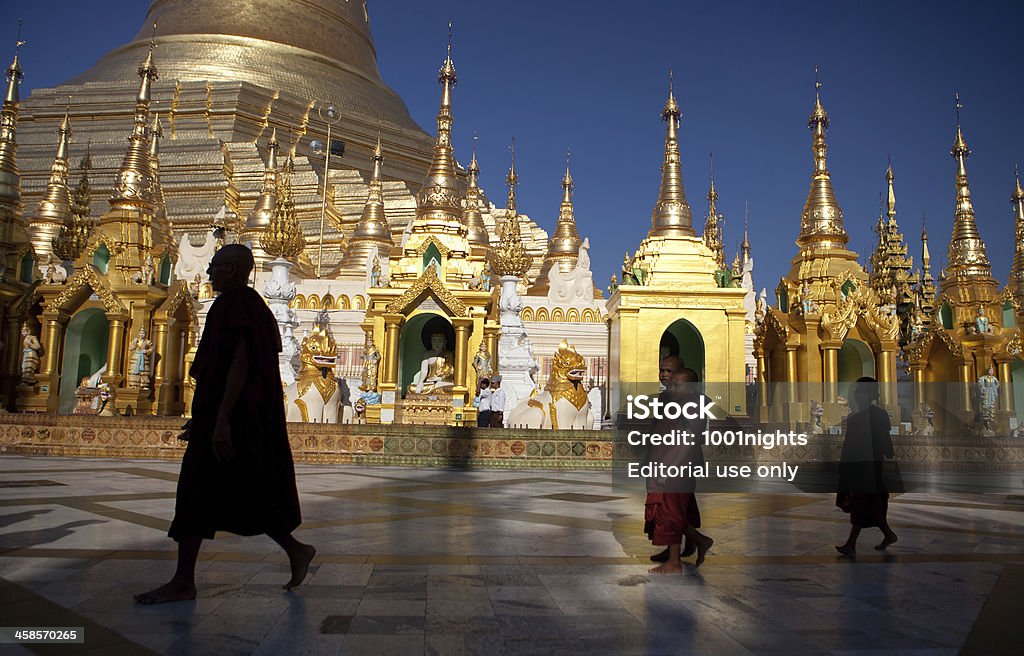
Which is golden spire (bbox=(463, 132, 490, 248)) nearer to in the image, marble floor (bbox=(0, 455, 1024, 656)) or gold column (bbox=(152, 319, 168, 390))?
gold column (bbox=(152, 319, 168, 390))

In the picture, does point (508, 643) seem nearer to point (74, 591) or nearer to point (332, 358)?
point (74, 591)

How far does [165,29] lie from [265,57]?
7.39 meters

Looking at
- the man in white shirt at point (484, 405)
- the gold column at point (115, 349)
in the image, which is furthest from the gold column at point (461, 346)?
the gold column at point (115, 349)

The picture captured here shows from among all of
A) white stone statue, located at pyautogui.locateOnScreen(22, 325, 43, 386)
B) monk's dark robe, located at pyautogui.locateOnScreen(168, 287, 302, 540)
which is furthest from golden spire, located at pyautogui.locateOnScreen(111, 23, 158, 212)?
monk's dark robe, located at pyautogui.locateOnScreen(168, 287, 302, 540)

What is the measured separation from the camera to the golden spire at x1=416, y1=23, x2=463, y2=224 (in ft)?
71.0

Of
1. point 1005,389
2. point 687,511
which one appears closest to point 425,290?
point 687,511

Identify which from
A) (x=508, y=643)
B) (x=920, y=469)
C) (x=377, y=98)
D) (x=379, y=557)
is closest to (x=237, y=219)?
(x=377, y=98)

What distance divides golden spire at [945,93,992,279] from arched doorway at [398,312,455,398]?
15.8 meters

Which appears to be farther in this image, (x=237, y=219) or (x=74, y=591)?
(x=237, y=219)

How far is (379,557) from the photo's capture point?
5.22m

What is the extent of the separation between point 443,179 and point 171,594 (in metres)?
19.0

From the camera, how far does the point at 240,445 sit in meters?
4.11

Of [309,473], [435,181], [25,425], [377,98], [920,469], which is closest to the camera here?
[309,473]

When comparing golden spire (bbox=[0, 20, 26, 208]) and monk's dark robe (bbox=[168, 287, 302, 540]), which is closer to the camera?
monk's dark robe (bbox=[168, 287, 302, 540])
